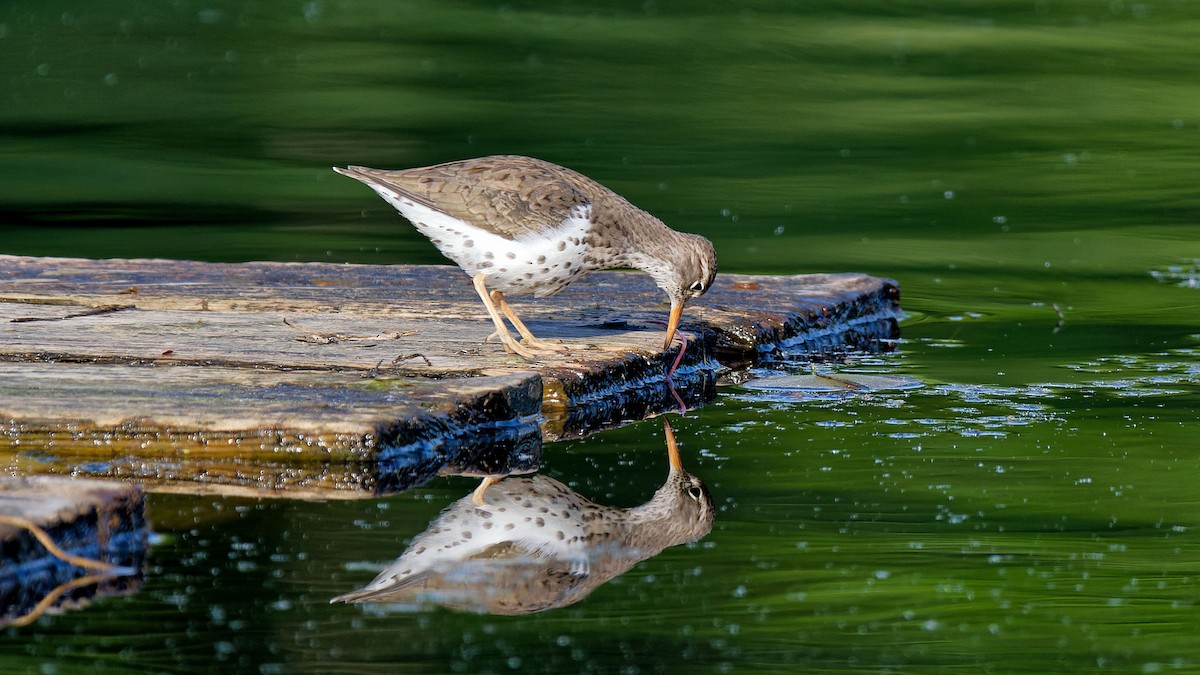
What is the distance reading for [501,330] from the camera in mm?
6000

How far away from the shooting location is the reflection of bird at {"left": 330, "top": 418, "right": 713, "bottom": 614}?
3.81 m

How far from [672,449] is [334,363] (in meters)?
1.07

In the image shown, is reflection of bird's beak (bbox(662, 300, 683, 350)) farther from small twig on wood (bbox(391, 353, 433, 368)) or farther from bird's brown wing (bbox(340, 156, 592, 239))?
small twig on wood (bbox(391, 353, 433, 368))

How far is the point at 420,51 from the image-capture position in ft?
60.7

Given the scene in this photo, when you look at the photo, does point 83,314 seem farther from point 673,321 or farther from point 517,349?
point 673,321

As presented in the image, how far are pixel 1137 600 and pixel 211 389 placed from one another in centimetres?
256

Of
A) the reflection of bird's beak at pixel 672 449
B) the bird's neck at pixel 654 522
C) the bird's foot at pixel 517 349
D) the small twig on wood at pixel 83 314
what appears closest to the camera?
the bird's neck at pixel 654 522

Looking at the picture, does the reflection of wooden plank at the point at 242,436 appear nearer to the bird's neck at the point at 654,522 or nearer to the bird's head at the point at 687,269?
the bird's neck at the point at 654,522

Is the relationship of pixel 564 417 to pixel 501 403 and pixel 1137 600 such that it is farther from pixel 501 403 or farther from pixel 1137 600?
pixel 1137 600

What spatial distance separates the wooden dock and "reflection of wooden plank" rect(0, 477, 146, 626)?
60 cm

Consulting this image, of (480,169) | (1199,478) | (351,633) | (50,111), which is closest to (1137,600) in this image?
(1199,478)

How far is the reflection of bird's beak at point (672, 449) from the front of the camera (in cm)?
511

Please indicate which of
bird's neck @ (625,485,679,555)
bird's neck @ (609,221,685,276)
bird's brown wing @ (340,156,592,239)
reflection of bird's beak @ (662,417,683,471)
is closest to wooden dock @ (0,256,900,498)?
reflection of bird's beak @ (662,417,683,471)

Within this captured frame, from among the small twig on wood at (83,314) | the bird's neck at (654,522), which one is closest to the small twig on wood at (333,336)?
the small twig on wood at (83,314)
